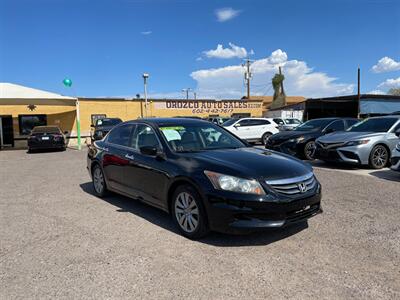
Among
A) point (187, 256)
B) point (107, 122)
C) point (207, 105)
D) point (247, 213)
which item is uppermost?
point (207, 105)

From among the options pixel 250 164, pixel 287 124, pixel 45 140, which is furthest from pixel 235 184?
pixel 287 124

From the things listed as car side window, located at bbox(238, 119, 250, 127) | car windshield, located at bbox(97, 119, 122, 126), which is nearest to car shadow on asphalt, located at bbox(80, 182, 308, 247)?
car side window, located at bbox(238, 119, 250, 127)

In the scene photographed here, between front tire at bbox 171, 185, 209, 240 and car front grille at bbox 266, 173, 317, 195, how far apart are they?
873mm

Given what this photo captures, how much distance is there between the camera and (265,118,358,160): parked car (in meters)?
11.5

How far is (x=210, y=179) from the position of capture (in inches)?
162

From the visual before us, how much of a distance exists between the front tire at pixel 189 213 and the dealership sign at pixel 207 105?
29184mm

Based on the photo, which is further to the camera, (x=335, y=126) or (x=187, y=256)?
(x=335, y=126)

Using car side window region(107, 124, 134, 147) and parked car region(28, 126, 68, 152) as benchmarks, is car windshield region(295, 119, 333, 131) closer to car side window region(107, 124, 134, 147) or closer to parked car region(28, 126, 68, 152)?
car side window region(107, 124, 134, 147)

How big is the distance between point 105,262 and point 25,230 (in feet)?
6.02

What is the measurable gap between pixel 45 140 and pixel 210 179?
1726 centimetres

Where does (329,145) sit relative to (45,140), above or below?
above

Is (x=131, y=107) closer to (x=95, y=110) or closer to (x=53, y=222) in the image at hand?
(x=95, y=110)

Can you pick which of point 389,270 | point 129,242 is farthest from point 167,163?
point 389,270

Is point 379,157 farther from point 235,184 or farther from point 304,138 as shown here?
point 235,184
